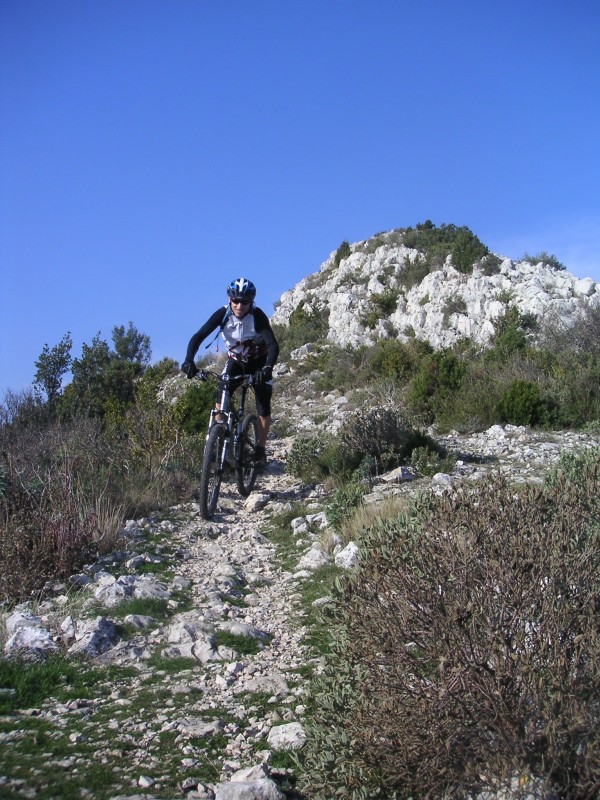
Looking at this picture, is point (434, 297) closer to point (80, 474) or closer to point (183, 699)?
point (80, 474)

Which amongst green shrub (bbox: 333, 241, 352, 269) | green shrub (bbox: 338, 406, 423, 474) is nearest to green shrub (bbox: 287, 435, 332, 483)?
green shrub (bbox: 338, 406, 423, 474)

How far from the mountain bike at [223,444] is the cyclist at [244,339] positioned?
0.17 meters

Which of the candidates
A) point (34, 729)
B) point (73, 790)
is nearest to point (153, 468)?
point (34, 729)

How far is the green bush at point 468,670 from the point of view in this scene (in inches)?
73.8

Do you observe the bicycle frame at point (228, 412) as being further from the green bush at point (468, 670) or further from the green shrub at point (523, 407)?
the green shrub at point (523, 407)

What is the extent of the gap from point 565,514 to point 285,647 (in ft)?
6.39

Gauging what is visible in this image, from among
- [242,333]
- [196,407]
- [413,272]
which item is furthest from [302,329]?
[242,333]

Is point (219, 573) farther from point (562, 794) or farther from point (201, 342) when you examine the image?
point (562, 794)

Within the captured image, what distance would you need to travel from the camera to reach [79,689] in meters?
3.08

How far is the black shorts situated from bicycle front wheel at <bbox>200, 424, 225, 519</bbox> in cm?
46

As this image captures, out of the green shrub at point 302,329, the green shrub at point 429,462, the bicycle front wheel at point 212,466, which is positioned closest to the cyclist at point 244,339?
the bicycle front wheel at point 212,466

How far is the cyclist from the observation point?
20.9ft

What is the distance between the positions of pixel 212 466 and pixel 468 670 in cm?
466

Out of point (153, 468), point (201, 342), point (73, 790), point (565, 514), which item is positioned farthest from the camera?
point (153, 468)
